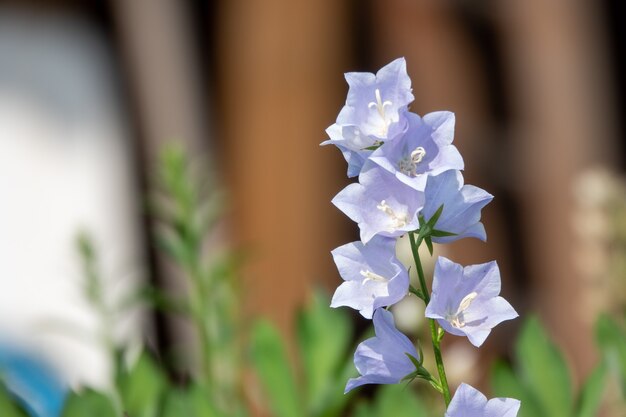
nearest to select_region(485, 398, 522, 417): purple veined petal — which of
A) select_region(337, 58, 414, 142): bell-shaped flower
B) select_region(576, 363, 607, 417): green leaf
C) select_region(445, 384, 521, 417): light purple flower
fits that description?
select_region(445, 384, 521, 417): light purple flower

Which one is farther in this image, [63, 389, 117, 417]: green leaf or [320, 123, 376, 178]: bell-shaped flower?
[63, 389, 117, 417]: green leaf

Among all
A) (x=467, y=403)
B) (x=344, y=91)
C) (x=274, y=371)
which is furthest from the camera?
(x=344, y=91)

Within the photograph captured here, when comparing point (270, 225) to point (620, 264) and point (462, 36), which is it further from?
point (620, 264)

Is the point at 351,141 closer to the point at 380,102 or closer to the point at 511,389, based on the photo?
the point at 380,102

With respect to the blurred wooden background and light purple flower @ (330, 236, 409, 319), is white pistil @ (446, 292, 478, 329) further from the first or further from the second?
the blurred wooden background

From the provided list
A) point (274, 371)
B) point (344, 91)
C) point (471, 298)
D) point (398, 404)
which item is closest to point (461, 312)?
point (471, 298)

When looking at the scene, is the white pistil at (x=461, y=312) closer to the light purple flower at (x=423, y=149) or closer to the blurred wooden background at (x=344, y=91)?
the light purple flower at (x=423, y=149)

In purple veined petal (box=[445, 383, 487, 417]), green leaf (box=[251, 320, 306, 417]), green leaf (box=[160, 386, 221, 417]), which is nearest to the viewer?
purple veined petal (box=[445, 383, 487, 417])

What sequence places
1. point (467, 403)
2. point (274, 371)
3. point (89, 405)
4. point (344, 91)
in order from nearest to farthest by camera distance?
point (467, 403), point (89, 405), point (274, 371), point (344, 91)
